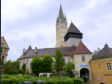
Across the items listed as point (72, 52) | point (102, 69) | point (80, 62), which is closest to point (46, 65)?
point (80, 62)

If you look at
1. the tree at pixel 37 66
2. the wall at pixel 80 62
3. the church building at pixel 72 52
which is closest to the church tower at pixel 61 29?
the church building at pixel 72 52

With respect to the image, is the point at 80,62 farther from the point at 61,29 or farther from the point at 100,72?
the point at 61,29

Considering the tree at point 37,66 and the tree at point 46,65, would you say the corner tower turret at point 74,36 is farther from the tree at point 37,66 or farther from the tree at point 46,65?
the tree at point 37,66

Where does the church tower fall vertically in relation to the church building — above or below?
above

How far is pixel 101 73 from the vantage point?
66.8ft

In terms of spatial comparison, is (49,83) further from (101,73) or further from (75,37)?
(75,37)

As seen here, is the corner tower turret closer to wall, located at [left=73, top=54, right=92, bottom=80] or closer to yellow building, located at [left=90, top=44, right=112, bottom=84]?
wall, located at [left=73, top=54, right=92, bottom=80]

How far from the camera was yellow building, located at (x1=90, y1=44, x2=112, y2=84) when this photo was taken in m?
19.0

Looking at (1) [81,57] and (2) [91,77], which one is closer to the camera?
(2) [91,77]

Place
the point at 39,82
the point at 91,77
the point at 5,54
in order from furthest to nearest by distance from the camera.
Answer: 1. the point at 5,54
2. the point at 91,77
3. the point at 39,82

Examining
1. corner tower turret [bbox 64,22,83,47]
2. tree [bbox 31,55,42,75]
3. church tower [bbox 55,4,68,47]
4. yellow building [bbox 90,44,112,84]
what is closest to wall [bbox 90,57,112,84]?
yellow building [bbox 90,44,112,84]

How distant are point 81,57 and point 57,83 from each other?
1464 centimetres

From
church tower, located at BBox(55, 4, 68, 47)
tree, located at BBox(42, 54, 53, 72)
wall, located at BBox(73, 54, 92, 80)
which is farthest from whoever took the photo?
church tower, located at BBox(55, 4, 68, 47)

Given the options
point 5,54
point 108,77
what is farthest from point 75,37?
point 5,54
